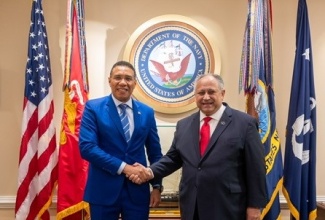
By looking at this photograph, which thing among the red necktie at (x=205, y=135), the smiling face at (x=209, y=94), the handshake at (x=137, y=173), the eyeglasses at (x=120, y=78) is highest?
the eyeglasses at (x=120, y=78)

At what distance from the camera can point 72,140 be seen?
8.51ft

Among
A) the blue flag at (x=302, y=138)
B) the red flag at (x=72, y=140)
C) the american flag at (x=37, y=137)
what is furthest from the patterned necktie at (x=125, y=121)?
the blue flag at (x=302, y=138)

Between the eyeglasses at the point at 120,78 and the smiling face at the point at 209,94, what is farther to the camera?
the eyeglasses at the point at 120,78

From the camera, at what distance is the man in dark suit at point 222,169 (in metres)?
1.80

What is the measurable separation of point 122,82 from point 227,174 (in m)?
0.77

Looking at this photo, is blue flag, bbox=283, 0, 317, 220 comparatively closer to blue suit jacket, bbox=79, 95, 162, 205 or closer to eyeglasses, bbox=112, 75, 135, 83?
blue suit jacket, bbox=79, 95, 162, 205

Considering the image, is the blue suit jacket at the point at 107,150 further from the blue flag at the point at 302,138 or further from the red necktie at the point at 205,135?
the blue flag at the point at 302,138

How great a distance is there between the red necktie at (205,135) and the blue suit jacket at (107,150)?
36cm

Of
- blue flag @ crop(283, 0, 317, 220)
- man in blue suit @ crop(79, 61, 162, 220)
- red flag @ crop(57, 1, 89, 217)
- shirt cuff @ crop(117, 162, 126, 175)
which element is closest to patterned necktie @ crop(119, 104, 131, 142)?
man in blue suit @ crop(79, 61, 162, 220)

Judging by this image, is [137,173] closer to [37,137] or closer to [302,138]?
[37,137]

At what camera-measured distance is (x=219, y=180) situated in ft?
5.89

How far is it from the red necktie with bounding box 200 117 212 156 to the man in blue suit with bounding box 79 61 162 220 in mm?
353

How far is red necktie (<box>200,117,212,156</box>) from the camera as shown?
1.89 meters

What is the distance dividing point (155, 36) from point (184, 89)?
500 mm
